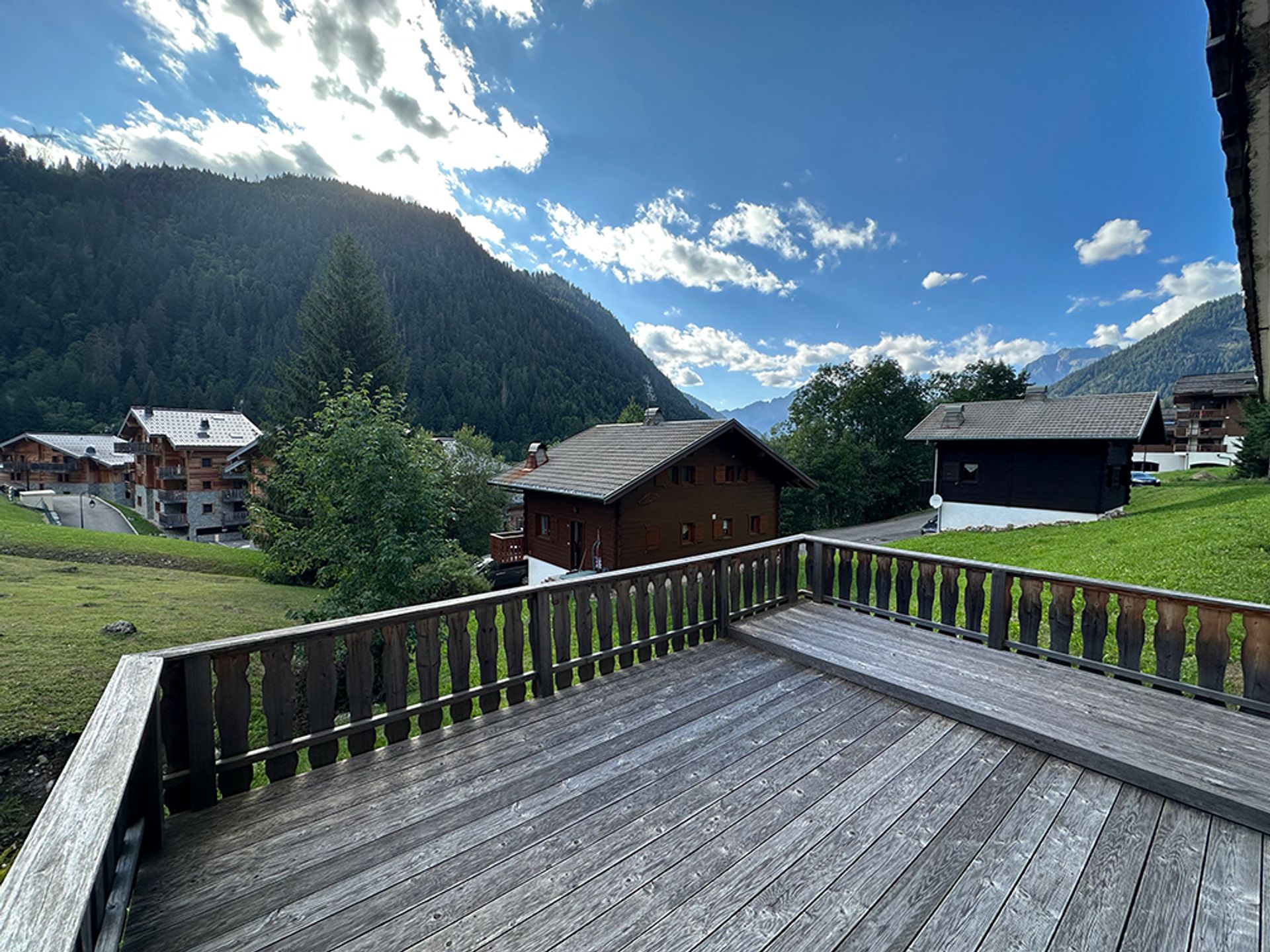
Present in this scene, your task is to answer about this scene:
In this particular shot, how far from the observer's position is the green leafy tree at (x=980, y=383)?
36.8 meters

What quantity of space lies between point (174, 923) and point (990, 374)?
1841 inches

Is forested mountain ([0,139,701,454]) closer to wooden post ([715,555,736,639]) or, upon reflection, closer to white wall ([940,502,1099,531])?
white wall ([940,502,1099,531])

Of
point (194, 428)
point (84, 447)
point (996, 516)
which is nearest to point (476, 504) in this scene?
point (194, 428)

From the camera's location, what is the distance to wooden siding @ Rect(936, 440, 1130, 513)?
16234 mm

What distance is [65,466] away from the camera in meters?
40.6

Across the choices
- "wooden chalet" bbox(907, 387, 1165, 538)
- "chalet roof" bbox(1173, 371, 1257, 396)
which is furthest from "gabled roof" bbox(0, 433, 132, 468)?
"chalet roof" bbox(1173, 371, 1257, 396)

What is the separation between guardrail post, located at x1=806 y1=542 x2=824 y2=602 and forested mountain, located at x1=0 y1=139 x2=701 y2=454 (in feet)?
190

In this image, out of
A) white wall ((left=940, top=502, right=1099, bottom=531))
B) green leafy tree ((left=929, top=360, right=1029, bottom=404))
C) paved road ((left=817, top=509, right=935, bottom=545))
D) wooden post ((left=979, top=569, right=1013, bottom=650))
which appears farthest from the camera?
green leafy tree ((left=929, top=360, right=1029, bottom=404))

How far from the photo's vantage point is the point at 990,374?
124 feet

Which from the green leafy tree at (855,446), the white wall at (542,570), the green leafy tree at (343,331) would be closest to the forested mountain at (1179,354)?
the green leafy tree at (855,446)

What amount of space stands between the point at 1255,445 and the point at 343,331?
38128mm

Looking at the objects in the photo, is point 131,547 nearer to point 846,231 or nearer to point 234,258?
point 846,231

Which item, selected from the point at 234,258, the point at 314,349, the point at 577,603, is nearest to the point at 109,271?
the point at 234,258

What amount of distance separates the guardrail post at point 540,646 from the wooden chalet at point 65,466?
52828 mm
